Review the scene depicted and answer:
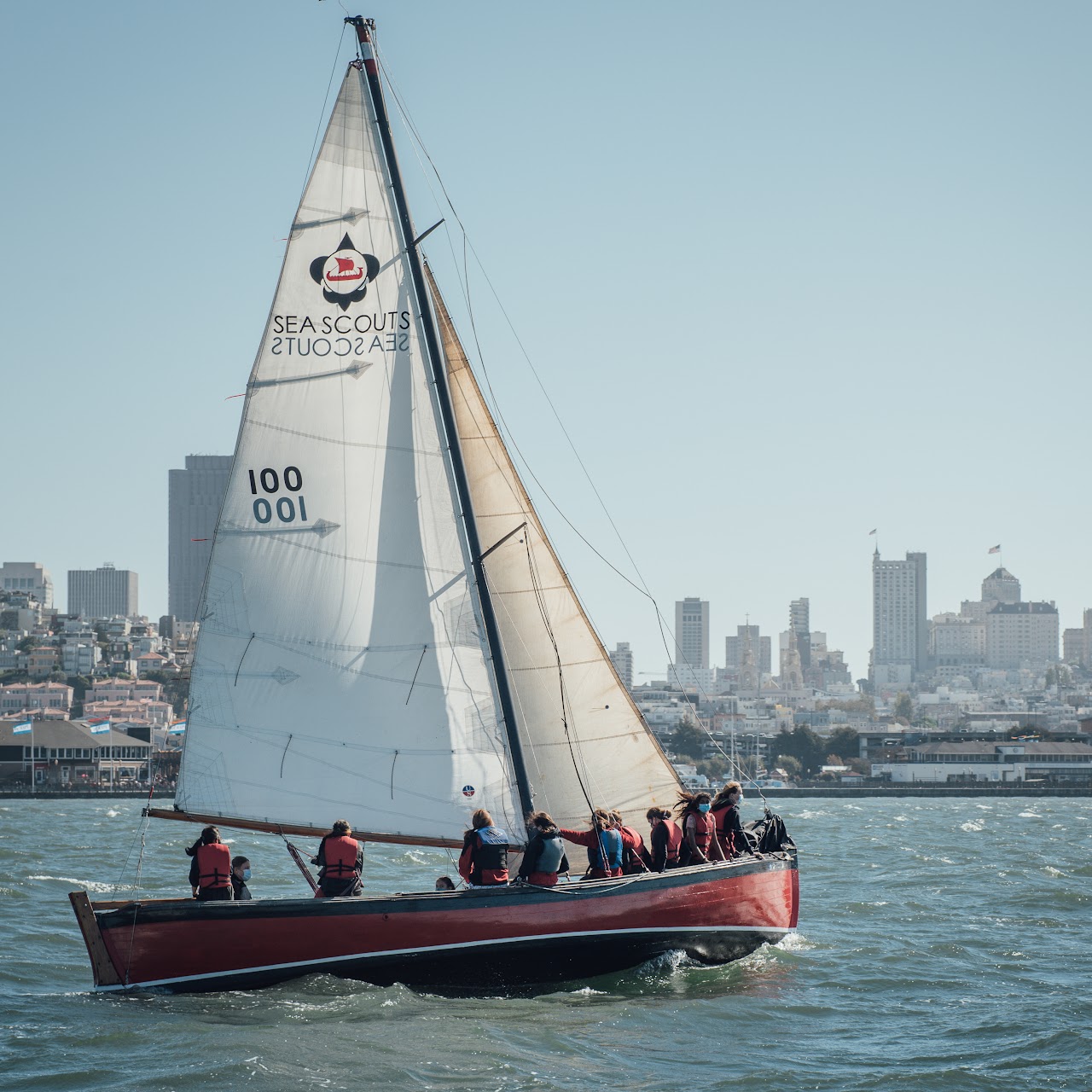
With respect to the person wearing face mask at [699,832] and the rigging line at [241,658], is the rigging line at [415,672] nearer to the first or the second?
the rigging line at [241,658]

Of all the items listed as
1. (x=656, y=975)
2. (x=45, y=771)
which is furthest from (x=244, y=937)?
(x=45, y=771)

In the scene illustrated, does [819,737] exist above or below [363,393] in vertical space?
below

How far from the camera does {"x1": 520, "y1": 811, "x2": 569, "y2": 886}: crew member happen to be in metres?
15.2

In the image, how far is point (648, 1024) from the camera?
14414 millimetres

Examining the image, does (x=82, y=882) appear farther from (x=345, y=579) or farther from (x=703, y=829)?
(x=703, y=829)

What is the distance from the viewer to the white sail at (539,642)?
17.2 meters

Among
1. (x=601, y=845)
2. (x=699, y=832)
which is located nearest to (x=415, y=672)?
(x=601, y=845)

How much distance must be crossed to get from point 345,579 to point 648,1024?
5.33 metres

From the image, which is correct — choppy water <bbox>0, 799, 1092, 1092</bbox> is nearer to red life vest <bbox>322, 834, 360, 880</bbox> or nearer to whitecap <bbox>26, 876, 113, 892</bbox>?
red life vest <bbox>322, 834, 360, 880</bbox>

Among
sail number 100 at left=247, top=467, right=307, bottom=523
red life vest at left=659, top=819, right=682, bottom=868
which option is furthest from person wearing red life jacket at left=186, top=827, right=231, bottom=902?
red life vest at left=659, top=819, right=682, bottom=868

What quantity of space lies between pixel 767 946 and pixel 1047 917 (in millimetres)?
7412

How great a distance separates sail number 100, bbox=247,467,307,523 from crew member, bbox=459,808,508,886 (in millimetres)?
3594

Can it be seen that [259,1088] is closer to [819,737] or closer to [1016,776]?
[1016,776]

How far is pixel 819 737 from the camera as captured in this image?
136 m
